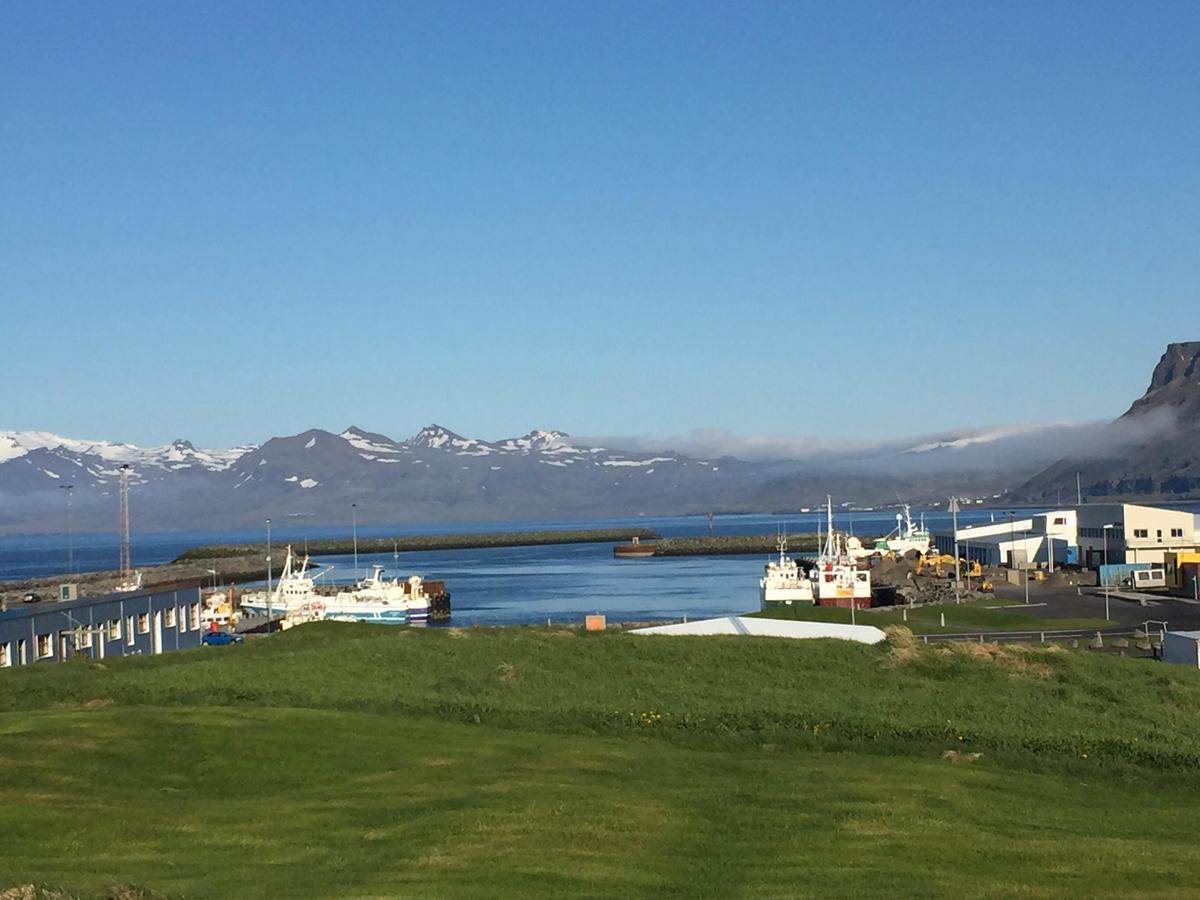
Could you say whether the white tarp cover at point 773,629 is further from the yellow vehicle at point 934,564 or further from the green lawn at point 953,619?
the yellow vehicle at point 934,564

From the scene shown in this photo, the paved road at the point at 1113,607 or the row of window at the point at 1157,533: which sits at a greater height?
the row of window at the point at 1157,533

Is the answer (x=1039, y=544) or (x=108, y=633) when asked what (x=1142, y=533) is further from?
(x=108, y=633)

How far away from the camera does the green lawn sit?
229 feet

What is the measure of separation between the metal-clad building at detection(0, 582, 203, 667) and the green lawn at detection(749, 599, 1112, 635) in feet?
95.1

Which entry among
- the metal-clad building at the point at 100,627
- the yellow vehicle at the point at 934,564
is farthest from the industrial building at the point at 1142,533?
the metal-clad building at the point at 100,627

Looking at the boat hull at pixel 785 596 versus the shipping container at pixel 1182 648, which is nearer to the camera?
the shipping container at pixel 1182 648

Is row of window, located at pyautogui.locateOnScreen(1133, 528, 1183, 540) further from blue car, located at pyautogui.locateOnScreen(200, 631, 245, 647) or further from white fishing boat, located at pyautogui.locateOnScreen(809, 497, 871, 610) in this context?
blue car, located at pyautogui.locateOnScreen(200, 631, 245, 647)

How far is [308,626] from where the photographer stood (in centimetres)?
5956

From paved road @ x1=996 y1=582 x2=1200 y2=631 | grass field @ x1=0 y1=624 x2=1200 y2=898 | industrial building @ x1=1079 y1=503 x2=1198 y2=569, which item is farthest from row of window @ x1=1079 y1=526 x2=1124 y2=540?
grass field @ x1=0 y1=624 x2=1200 y2=898

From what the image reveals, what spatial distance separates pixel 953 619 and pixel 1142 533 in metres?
42.8

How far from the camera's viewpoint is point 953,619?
7588cm

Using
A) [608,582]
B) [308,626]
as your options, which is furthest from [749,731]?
[608,582]

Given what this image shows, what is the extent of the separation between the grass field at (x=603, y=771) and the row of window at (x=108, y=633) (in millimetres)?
8966

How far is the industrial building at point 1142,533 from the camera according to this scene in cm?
10950
